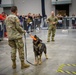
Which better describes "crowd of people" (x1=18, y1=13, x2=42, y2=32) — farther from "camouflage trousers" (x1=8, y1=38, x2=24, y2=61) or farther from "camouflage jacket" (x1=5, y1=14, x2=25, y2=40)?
"camouflage jacket" (x1=5, y1=14, x2=25, y2=40)

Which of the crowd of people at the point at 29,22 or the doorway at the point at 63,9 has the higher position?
the doorway at the point at 63,9

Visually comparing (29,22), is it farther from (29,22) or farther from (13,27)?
(13,27)

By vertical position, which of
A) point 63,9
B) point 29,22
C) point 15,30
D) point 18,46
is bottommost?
point 29,22

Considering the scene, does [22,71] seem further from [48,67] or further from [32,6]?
[32,6]

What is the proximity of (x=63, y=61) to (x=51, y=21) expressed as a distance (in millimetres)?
6208

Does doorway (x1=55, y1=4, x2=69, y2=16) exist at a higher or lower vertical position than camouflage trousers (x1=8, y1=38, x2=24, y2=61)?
higher

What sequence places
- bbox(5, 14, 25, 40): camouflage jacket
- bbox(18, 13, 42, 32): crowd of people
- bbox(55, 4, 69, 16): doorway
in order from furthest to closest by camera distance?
bbox(55, 4, 69, 16): doorway
bbox(18, 13, 42, 32): crowd of people
bbox(5, 14, 25, 40): camouflage jacket

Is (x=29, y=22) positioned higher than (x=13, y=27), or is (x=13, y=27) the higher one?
(x=13, y=27)

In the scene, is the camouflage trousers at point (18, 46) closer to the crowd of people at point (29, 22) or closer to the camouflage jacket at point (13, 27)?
the camouflage jacket at point (13, 27)

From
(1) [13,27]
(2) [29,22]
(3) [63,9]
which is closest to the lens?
(1) [13,27]

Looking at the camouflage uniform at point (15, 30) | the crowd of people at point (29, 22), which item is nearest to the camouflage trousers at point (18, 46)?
the camouflage uniform at point (15, 30)

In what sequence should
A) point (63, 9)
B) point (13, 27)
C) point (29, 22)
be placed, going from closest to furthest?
point (13, 27)
point (29, 22)
point (63, 9)

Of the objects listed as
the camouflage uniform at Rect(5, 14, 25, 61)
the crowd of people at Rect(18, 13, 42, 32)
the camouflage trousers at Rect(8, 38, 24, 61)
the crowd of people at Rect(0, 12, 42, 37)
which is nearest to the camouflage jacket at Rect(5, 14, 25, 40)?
the camouflage uniform at Rect(5, 14, 25, 61)

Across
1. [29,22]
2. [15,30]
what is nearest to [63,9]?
[29,22]
